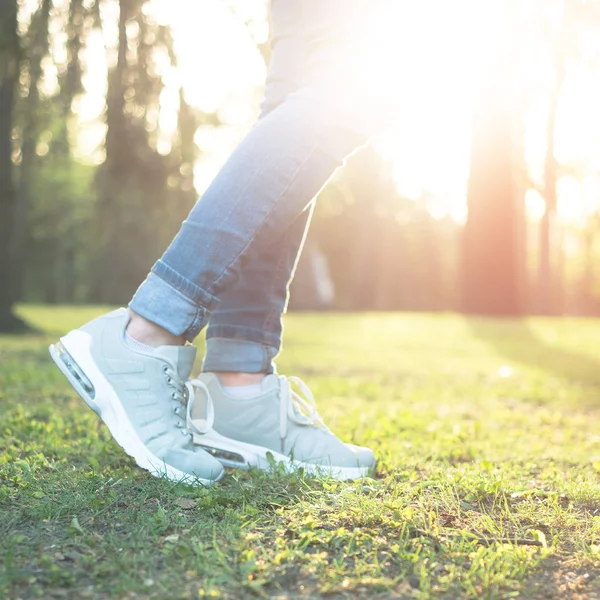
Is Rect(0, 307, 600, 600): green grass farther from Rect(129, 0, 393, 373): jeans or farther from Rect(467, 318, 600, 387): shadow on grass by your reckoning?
Rect(467, 318, 600, 387): shadow on grass

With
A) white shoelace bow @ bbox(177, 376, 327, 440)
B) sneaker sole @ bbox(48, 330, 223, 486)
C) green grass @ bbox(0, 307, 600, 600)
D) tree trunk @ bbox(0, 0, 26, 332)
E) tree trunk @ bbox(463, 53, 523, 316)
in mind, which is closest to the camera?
green grass @ bbox(0, 307, 600, 600)

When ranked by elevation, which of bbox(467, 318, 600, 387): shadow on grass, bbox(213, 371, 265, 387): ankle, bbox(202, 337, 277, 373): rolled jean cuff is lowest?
bbox(467, 318, 600, 387): shadow on grass

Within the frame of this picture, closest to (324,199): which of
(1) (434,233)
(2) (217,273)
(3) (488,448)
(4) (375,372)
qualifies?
(4) (375,372)

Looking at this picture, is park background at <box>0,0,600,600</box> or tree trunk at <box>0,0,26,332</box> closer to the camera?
park background at <box>0,0,600,600</box>

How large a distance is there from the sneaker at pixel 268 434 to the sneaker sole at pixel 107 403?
178 mm

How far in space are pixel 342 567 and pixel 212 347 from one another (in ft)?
2.92

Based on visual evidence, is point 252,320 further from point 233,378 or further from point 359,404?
point 359,404

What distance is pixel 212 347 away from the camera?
6.82ft

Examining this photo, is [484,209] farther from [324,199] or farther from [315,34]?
[315,34]

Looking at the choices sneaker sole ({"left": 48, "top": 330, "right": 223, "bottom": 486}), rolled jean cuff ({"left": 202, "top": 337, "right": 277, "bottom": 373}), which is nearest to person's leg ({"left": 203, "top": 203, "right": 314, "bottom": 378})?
rolled jean cuff ({"left": 202, "top": 337, "right": 277, "bottom": 373})

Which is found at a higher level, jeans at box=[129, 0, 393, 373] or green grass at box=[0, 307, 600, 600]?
jeans at box=[129, 0, 393, 373]

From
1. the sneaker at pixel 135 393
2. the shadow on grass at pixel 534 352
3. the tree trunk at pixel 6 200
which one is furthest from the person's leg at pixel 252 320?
the tree trunk at pixel 6 200

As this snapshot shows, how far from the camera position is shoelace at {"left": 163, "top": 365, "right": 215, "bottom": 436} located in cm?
183

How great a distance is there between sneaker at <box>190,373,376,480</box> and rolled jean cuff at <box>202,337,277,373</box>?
1.5 inches
